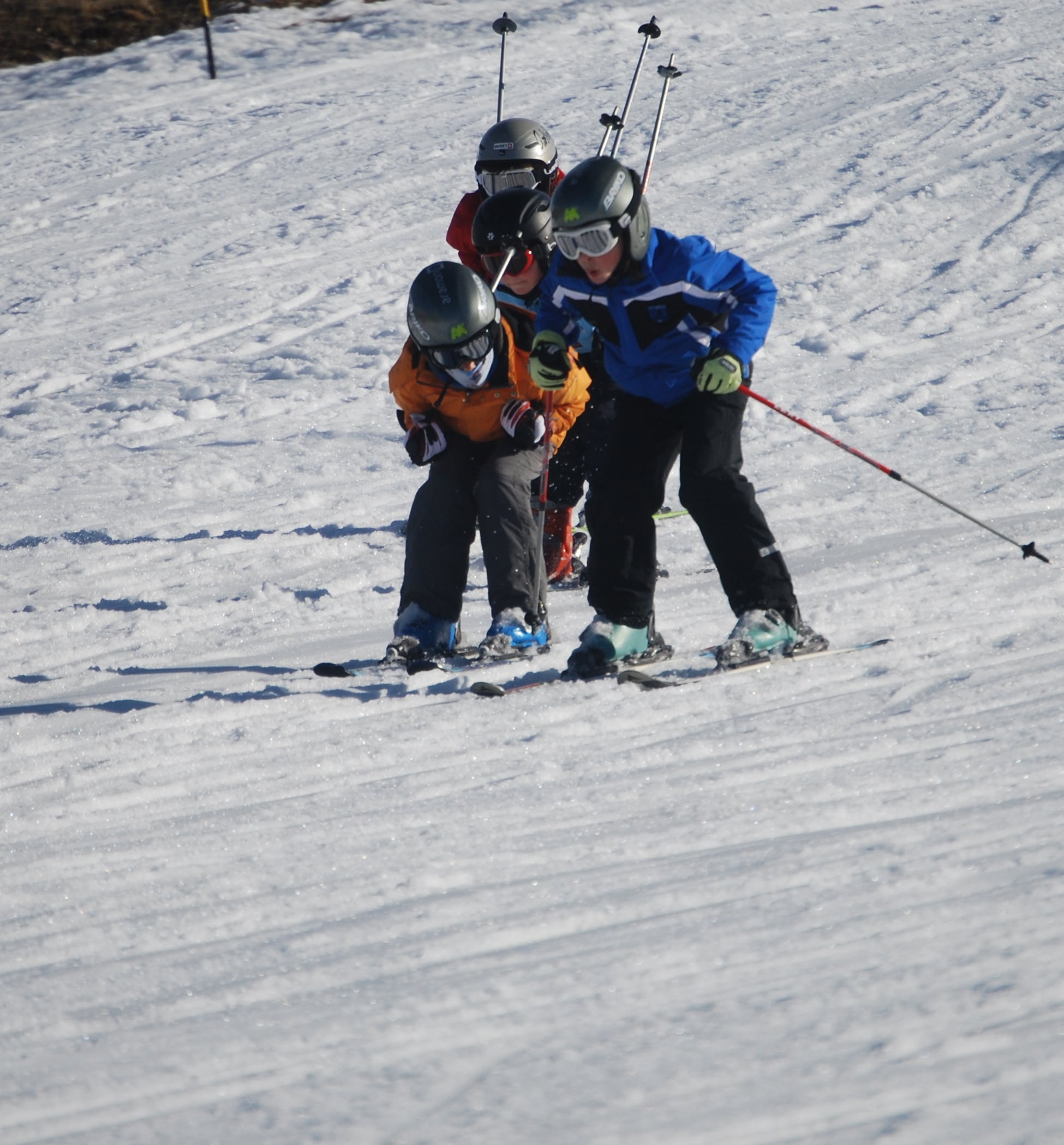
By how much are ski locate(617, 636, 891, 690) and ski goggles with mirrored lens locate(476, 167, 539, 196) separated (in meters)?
2.43

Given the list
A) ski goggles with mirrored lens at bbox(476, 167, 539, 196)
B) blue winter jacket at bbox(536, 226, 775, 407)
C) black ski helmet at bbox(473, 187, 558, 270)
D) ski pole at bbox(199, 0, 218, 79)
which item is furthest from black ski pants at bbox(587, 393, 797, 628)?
ski pole at bbox(199, 0, 218, 79)

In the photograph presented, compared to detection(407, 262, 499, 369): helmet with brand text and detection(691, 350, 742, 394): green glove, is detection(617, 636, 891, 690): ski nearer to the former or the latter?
detection(691, 350, 742, 394): green glove

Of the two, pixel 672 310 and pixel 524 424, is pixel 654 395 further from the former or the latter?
pixel 524 424

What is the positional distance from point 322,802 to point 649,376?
178cm

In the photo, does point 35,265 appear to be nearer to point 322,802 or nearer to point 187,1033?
point 322,802

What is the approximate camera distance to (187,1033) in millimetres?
2473

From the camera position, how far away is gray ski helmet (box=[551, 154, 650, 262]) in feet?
12.8

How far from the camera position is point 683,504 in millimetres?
4227

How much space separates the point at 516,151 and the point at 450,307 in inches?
58.8

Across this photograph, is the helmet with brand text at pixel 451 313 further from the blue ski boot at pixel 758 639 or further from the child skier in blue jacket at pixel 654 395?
the blue ski boot at pixel 758 639

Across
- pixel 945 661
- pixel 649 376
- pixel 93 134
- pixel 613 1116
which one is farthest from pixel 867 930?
pixel 93 134

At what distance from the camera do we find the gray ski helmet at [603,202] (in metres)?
3.89

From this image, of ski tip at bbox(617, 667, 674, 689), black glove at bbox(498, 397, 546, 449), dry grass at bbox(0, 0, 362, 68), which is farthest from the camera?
dry grass at bbox(0, 0, 362, 68)

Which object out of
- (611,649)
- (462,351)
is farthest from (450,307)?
(611,649)
